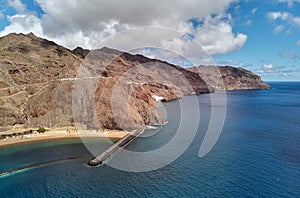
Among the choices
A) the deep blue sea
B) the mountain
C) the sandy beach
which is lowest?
the deep blue sea

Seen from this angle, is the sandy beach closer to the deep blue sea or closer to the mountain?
the mountain

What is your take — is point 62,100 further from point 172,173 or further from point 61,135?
point 172,173

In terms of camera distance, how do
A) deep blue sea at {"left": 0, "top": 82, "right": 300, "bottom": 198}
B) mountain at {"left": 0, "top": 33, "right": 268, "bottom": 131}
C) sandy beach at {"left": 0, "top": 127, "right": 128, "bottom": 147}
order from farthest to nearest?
mountain at {"left": 0, "top": 33, "right": 268, "bottom": 131}
sandy beach at {"left": 0, "top": 127, "right": 128, "bottom": 147}
deep blue sea at {"left": 0, "top": 82, "right": 300, "bottom": 198}

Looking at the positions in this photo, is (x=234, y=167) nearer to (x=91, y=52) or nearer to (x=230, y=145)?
(x=230, y=145)

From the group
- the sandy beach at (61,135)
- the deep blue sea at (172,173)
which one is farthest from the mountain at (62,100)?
the deep blue sea at (172,173)

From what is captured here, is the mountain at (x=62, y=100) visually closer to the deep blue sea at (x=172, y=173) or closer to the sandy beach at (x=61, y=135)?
the sandy beach at (x=61, y=135)

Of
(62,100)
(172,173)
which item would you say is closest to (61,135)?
(62,100)

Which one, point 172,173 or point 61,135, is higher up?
point 61,135

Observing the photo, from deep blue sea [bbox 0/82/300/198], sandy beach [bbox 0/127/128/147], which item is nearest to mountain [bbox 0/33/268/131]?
sandy beach [bbox 0/127/128/147]

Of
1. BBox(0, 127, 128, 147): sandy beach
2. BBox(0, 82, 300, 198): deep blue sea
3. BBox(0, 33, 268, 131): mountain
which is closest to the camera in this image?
BBox(0, 82, 300, 198): deep blue sea
